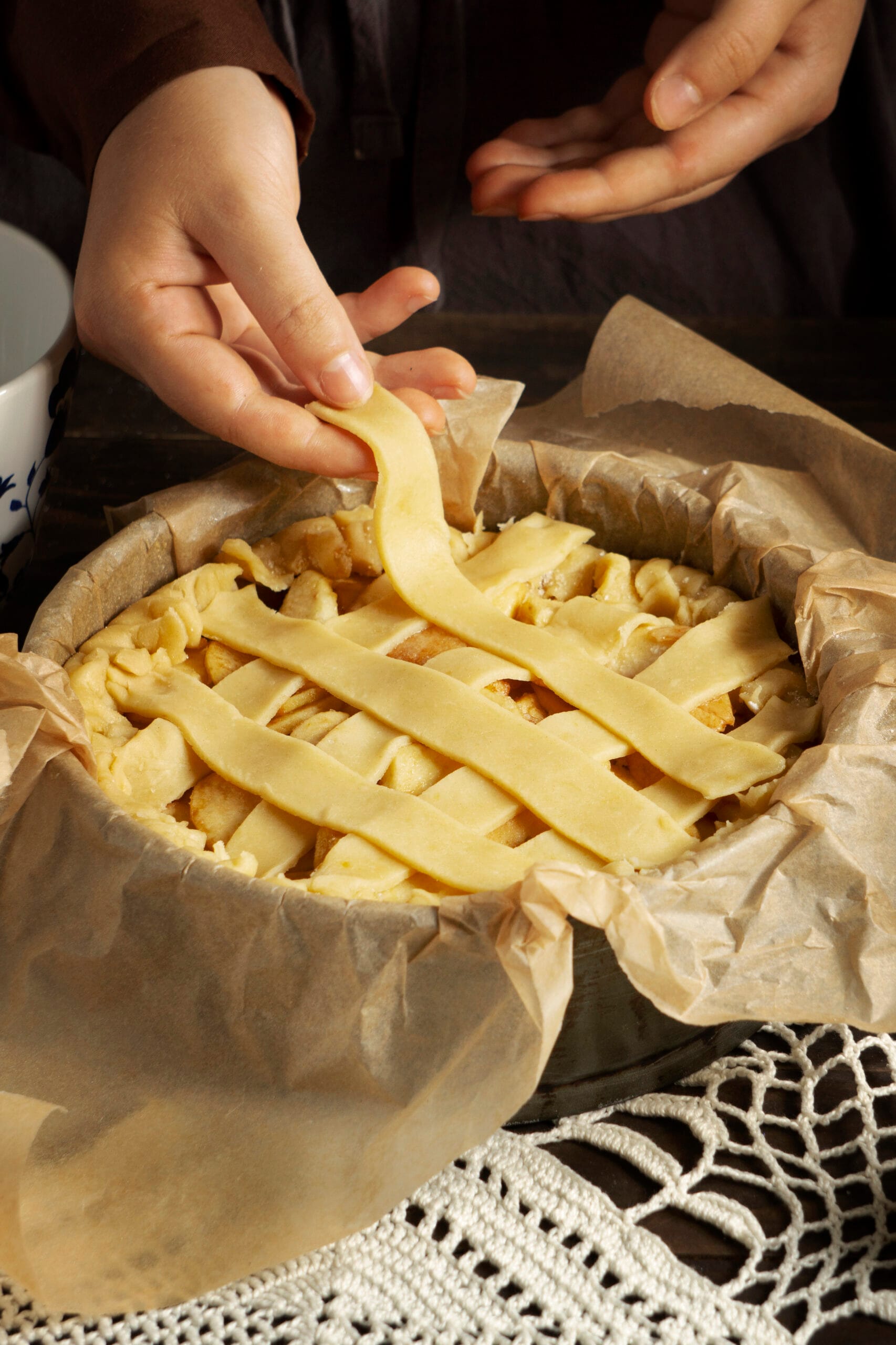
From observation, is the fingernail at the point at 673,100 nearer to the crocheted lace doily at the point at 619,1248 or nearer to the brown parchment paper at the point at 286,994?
the brown parchment paper at the point at 286,994

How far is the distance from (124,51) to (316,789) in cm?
82

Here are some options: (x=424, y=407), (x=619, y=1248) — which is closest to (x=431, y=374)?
(x=424, y=407)

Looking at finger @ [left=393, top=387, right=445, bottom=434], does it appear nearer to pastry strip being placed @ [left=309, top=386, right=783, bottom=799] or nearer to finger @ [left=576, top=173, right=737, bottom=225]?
pastry strip being placed @ [left=309, top=386, right=783, bottom=799]

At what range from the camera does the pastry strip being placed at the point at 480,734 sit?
0.95 metres

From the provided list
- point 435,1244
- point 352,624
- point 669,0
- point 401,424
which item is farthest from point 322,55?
point 435,1244

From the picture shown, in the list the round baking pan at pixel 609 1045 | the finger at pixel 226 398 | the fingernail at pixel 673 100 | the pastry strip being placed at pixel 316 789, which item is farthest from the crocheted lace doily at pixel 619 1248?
the fingernail at pixel 673 100

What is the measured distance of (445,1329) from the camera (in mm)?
807

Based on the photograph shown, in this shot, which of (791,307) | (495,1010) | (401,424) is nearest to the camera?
(495,1010)

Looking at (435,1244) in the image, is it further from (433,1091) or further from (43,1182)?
(43,1182)

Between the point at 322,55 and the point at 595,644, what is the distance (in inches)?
40.3

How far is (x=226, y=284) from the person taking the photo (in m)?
1.31

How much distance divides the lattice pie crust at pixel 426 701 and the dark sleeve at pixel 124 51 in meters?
0.41

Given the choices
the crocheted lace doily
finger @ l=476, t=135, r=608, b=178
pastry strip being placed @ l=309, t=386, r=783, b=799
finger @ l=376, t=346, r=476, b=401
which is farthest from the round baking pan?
finger @ l=476, t=135, r=608, b=178

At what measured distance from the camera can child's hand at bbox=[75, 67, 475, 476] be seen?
1.11 m
